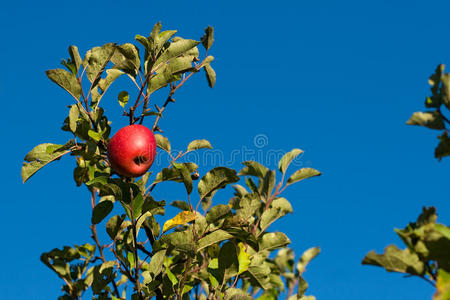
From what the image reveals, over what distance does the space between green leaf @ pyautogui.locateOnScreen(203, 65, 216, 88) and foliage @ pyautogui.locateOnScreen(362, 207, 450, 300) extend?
2.09 metres

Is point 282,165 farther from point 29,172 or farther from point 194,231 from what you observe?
point 29,172

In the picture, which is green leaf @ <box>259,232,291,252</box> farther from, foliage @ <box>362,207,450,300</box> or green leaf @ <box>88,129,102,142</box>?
foliage @ <box>362,207,450,300</box>

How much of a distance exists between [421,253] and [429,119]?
1.92 feet

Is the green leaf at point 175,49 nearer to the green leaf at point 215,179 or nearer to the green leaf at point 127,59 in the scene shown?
the green leaf at point 127,59

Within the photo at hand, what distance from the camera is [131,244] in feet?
10.5

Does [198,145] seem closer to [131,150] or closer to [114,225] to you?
[131,150]

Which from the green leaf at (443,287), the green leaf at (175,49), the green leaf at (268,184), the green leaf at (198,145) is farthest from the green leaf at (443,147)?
the green leaf at (198,145)

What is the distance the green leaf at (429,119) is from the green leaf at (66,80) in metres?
2.07

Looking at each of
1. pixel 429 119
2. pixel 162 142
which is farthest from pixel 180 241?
pixel 429 119

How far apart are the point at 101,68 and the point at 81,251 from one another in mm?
1909

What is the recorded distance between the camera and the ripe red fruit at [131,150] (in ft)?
9.57

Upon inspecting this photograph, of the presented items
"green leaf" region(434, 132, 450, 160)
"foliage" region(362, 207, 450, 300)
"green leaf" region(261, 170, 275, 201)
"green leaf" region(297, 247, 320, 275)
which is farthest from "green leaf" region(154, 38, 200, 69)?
"green leaf" region(297, 247, 320, 275)

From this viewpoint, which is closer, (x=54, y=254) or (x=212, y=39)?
(x=212, y=39)

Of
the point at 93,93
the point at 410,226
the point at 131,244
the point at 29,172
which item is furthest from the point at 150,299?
the point at 410,226
